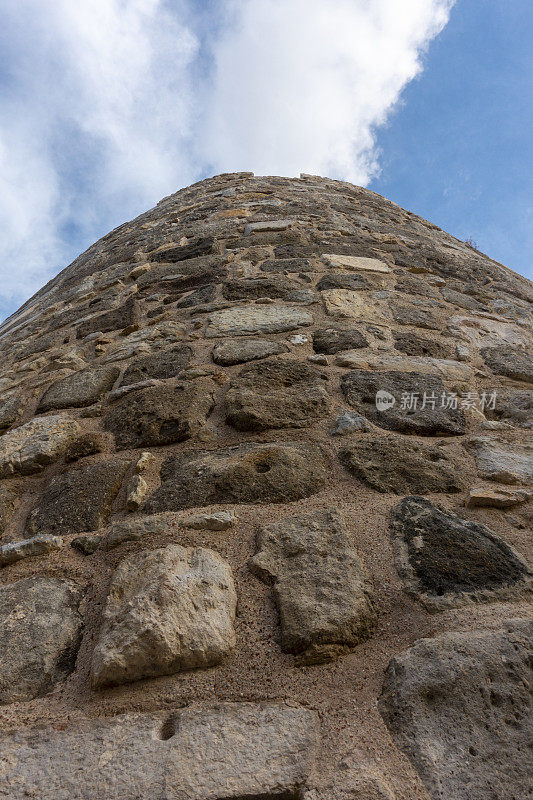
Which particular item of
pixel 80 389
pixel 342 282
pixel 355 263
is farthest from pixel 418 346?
pixel 80 389

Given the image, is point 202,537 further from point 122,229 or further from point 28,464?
point 122,229

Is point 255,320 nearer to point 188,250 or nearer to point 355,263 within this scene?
point 355,263

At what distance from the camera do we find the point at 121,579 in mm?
1057

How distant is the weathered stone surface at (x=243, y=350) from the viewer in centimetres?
187

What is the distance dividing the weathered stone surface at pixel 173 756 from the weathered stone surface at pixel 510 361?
1.64m

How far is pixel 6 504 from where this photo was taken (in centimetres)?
149

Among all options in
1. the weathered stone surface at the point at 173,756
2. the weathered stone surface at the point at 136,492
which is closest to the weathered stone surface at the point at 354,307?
the weathered stone surface at the point at 136,492

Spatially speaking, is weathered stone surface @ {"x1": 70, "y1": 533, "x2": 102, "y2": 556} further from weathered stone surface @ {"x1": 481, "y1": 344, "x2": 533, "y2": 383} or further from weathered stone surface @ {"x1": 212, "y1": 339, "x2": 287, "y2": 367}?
weathered stone surface @ {"x1": 481, "y1": 344, "x2": 533, "y2": 383}

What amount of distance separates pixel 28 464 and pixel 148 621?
0.90 m

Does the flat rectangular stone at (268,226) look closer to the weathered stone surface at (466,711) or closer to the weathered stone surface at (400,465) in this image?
the weathered stone surface at (400,465)

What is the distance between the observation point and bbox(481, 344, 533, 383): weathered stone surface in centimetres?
200

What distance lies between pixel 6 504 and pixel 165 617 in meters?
0.82

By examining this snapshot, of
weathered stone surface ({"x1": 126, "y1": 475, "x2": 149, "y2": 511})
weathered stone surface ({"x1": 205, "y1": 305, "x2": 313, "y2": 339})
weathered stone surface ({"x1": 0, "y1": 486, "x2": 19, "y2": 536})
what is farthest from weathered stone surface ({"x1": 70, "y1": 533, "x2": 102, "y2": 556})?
weathered stone surface ({"x1": 205, "y1": 305, "x2": 313, "y2": 339})

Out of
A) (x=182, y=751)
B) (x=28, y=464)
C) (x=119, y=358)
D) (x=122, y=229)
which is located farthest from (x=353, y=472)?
(x=122, y=229)
